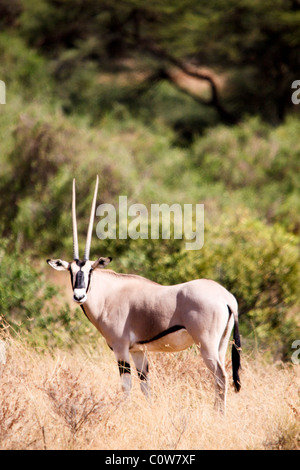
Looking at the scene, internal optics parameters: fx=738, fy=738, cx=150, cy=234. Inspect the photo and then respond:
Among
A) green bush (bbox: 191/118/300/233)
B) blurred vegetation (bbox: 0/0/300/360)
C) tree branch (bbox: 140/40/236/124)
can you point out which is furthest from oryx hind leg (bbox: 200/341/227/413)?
tree branch (bbox: 140/40/236/124)

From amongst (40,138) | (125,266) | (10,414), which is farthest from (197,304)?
(40,138)

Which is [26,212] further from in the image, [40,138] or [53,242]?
[40,138]

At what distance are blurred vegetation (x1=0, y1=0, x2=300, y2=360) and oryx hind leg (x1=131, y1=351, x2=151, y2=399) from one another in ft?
6.64

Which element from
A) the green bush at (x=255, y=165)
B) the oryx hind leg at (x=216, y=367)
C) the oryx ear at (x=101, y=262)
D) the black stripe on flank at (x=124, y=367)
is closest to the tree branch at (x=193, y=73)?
the green bush at (x=255, y=165)

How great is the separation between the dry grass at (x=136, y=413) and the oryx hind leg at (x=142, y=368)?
98 mm

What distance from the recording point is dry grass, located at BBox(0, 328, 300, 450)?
562 centimetres

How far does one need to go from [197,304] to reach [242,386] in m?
1.29

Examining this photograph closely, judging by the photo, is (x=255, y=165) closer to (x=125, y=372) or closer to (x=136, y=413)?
(x=125, y=372)

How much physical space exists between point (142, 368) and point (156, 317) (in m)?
0.61

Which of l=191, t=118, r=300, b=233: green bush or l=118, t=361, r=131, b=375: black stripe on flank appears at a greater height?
l=191, t=118, r=300, b=233: green bush

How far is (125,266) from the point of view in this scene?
11.1m

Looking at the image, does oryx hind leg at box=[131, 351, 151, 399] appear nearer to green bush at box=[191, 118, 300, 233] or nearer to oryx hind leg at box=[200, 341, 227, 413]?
oryx hind leg at box=[200, 341, 227, 413]

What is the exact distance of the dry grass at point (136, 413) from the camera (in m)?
5.62

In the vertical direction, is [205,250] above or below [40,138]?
below
